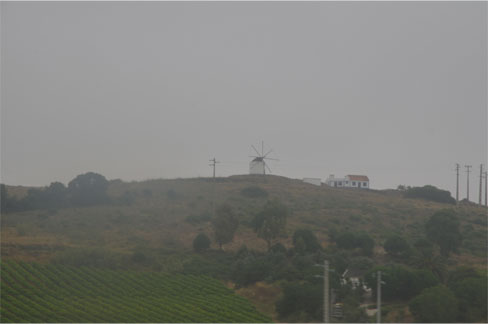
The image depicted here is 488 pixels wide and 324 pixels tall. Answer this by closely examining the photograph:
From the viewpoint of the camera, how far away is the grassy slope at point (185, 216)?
49938 millimetres

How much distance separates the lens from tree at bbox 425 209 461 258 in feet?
159

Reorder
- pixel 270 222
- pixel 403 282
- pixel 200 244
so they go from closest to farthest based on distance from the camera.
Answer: pixel 403 282, pixel 200 244, pixel 270 222

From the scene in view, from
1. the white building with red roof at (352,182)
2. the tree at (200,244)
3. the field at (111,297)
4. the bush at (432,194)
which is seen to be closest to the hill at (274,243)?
the tree at (200,244)

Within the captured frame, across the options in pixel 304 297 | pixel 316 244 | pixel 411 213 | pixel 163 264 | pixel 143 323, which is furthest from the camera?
pixel 411 213

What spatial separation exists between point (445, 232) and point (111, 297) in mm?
31119

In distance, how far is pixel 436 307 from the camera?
A: 2939cm

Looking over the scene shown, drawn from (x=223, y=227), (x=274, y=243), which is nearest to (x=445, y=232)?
(x=274, y=243)

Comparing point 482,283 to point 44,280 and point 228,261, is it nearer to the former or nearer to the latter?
point 228,261

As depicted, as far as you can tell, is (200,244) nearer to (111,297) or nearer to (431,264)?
(111,297)

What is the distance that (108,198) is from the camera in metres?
69.9

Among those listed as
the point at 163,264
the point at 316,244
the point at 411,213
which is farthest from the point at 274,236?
the point at 411,213

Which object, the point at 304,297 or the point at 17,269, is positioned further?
the point at 17,269

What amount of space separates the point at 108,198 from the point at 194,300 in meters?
38.5

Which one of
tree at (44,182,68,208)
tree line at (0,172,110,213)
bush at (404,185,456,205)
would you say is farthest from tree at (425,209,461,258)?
tree at (44,182,68,208)
